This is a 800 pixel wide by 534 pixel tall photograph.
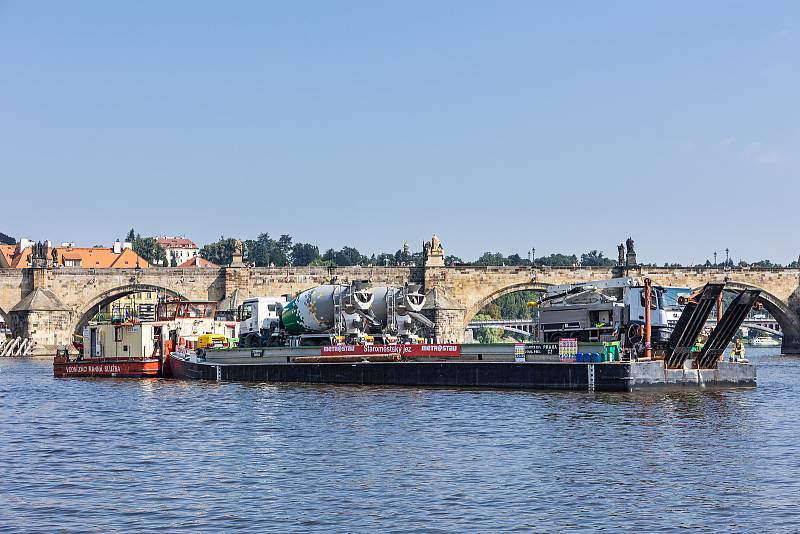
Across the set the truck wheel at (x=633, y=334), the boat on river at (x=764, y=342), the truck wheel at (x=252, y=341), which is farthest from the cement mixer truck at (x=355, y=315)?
the boat on river at (x=764, y=342)

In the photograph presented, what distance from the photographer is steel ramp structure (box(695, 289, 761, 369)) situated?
1810 inches

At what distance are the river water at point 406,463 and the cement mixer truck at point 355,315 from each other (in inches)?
291

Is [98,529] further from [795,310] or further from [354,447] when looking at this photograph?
[795,310]

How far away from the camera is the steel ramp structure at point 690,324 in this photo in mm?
44438

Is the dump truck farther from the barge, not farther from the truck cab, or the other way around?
the truck cab

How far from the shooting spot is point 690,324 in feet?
146

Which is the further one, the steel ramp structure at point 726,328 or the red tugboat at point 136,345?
the red tugboat at point 136,345

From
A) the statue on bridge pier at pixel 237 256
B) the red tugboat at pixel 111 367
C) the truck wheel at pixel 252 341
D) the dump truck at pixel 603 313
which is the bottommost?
the red tugboat at pixel 111 367

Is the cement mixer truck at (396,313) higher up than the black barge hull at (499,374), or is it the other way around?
the cement mixer truck at (396,313)

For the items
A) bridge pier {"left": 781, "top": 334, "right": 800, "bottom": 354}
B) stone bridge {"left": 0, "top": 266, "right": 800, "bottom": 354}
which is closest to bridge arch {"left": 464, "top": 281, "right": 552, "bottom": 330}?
stone bridge {"left": 0, "top": 266, "right": 800, "bottom": 354}

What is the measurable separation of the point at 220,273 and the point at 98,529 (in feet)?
242

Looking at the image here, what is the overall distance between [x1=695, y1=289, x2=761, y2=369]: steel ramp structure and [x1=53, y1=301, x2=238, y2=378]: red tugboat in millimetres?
27347

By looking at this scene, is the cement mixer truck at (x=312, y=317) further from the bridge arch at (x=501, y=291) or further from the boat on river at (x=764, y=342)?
the boat on river at (x=764, y=342)

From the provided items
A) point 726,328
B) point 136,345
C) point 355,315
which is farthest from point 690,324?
point 136,345
